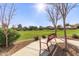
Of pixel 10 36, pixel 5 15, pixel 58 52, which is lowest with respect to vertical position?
pixel 58 52

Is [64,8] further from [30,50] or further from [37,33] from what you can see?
[30,50]

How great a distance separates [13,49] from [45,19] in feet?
1.34

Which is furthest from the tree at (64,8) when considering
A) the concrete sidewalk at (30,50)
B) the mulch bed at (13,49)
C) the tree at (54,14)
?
the mulch bed at (13,49)

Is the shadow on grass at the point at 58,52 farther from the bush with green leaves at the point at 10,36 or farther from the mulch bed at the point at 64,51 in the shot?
the bush with green leaves at the point at 10,36

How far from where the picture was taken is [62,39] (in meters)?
2.15

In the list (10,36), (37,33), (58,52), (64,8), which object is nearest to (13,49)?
(10,36)

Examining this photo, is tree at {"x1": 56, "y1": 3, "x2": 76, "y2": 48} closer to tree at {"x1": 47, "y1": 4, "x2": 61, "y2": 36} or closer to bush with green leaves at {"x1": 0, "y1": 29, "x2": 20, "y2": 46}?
tree at {"x1": 47, "y1": 4, "x2": 61, "y2": 36}

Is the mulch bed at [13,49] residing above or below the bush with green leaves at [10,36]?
below

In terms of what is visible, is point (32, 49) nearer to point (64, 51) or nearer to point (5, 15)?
point (64, 51)

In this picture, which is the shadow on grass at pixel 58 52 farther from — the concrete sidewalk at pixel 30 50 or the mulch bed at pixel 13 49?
the mulch bed at pixel 13 49

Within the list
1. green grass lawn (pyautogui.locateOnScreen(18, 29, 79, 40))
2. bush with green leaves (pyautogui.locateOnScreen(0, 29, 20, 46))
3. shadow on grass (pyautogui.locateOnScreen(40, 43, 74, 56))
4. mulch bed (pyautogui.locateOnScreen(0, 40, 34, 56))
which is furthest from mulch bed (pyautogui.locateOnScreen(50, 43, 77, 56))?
bush with green leaves (pyautogui.locateOnScreen(0, 29, 20, 46))

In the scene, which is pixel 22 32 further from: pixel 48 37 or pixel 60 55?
pixel 60 55

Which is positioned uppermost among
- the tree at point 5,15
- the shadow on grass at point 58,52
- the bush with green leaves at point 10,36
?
the tree at point 5,15

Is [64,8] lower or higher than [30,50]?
higher
